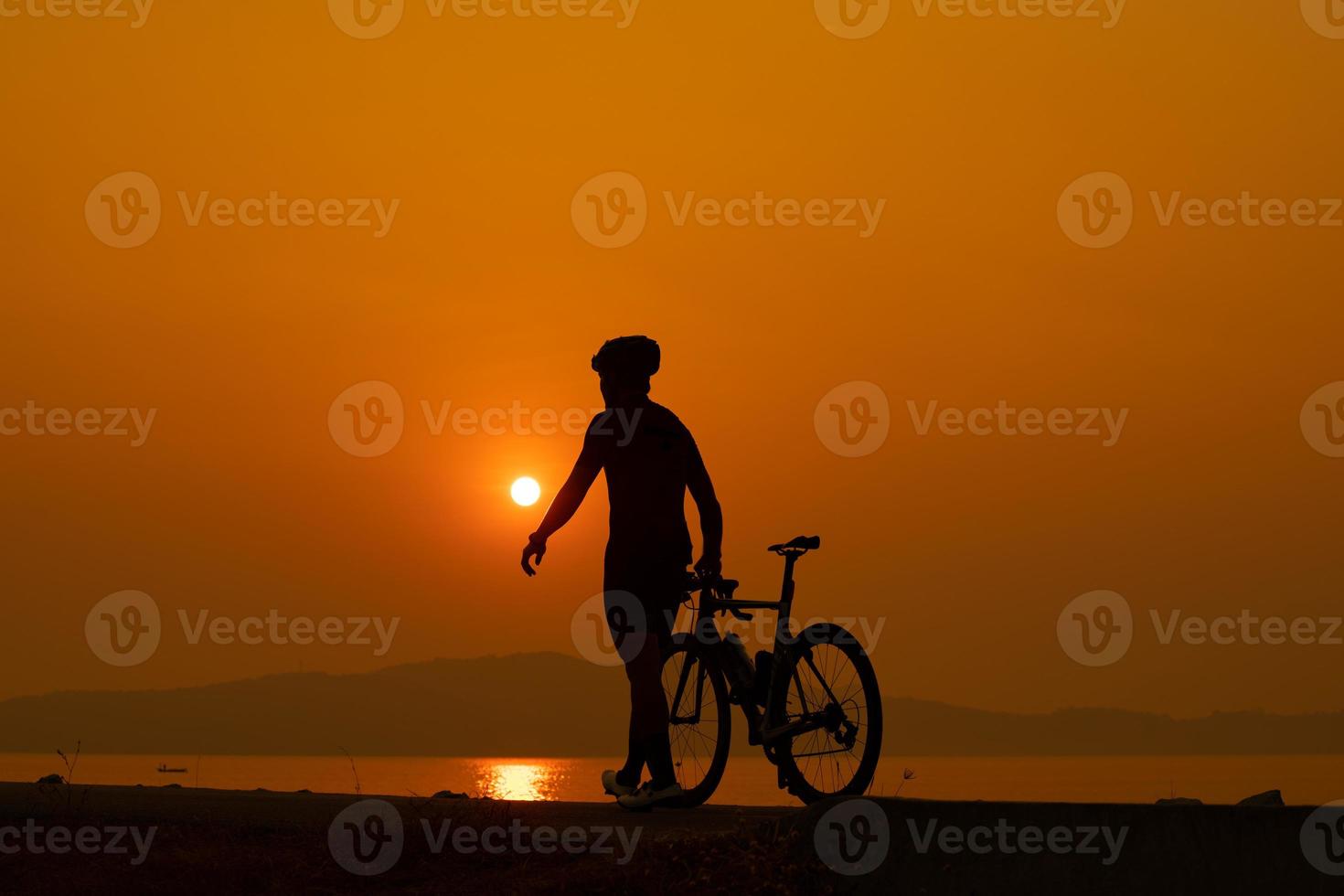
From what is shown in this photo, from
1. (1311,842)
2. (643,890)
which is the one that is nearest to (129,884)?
(643,890)

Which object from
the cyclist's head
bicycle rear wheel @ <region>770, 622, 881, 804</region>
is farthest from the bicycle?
the cyclist's head

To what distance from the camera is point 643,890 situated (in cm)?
685

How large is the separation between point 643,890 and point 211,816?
134 inches

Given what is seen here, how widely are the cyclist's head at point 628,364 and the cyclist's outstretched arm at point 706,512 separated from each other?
0.58 meters

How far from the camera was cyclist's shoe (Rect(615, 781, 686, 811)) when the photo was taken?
909 cm

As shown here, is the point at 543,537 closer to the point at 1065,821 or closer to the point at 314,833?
the point at 314,833

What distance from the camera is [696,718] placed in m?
9.72

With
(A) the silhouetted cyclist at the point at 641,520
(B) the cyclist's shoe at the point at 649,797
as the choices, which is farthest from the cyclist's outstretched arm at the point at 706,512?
(B) the cyclist's shoe at the point at 649,797

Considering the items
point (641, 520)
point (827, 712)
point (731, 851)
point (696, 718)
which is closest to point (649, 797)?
point (696, 718)

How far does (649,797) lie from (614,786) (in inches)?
17.0

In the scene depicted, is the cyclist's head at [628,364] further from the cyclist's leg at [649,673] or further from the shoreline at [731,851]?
the shoreline at [731,851]

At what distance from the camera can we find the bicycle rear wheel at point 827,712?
27.9 ft

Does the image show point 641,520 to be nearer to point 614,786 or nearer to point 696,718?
point 696,718

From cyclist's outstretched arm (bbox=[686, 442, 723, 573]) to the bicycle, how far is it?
0.43 feet
